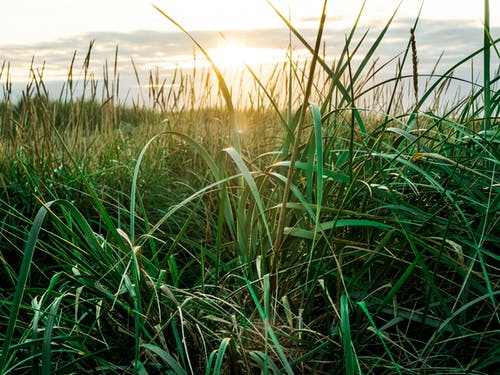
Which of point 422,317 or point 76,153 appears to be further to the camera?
point 76,153

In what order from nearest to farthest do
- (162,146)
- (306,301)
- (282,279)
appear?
(306,301) → (282,279) → (162,146)

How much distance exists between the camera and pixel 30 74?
2.49 meters

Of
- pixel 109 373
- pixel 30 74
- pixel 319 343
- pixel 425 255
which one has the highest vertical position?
pixel 30 74

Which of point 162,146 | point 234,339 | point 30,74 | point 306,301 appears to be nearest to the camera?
point 234,339

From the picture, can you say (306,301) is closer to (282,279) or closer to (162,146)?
(282,279)

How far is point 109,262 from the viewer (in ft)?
4.79

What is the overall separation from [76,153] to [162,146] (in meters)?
0.54

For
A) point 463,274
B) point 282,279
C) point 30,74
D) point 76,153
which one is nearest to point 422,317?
point 463,274

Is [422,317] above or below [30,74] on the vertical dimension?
below

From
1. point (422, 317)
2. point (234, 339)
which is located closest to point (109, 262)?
point (234, 339)

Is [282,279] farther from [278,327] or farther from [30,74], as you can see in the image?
[30,74]

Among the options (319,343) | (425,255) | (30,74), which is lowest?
(319,343)

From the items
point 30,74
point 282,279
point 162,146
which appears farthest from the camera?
point 162,146

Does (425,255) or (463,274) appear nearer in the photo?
(463,274)
